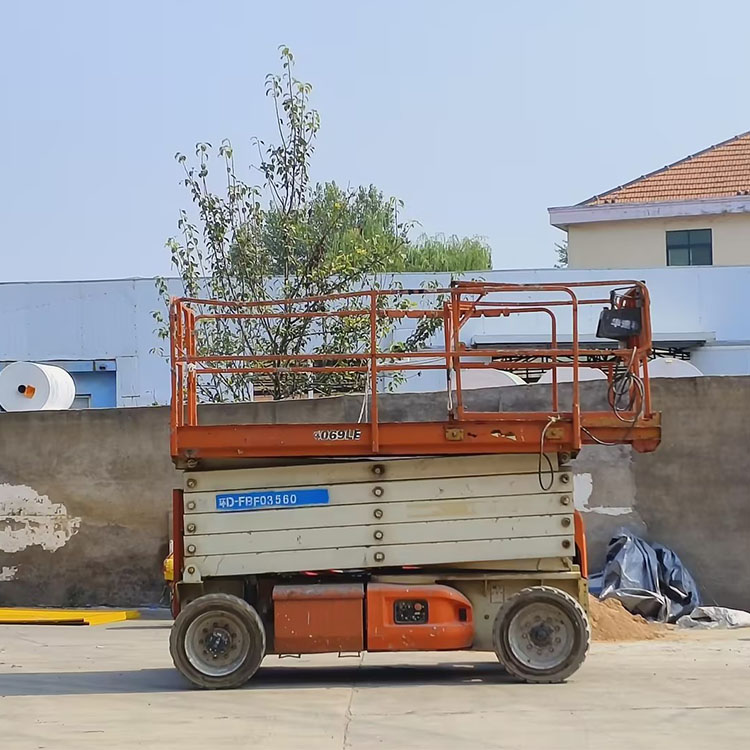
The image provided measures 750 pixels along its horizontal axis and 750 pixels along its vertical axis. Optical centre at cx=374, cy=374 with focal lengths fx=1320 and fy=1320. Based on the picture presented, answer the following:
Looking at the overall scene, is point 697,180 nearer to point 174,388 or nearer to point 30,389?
point 30,389

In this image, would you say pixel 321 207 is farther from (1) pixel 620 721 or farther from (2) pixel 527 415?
(1) pixel 620 721

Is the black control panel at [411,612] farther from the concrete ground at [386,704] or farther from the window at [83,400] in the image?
the window at [83,400]

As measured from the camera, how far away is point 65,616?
16.2 metres

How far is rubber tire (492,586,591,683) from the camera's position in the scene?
34.3 feet

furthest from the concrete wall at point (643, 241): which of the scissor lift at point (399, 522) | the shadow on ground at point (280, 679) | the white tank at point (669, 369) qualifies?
the scissor lift at point (399, 522)

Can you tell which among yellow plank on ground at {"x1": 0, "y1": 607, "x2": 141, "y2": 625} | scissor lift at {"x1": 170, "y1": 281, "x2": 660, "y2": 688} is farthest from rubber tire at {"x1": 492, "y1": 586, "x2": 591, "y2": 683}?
yellow plank on ground at {"x1": 0, "y1": 607, "x2": 141, "y2": 625}

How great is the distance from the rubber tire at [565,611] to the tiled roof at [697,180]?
2569 cm

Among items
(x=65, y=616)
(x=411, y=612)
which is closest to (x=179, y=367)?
(x=411, y=612)

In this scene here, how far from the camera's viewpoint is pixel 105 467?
17297 mm

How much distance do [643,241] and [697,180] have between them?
93.5 inches

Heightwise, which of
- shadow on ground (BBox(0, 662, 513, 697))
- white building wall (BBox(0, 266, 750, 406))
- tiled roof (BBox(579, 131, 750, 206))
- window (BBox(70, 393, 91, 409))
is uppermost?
tiled roof (BBox(579, 131, 750, 206))

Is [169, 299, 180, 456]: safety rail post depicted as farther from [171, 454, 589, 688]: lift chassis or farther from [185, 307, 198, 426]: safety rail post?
[171, 454, 589, 688]: lift chassis

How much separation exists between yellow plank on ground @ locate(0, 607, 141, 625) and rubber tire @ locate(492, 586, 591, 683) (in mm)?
6980

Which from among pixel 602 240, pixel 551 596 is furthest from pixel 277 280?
pixel 602 240
